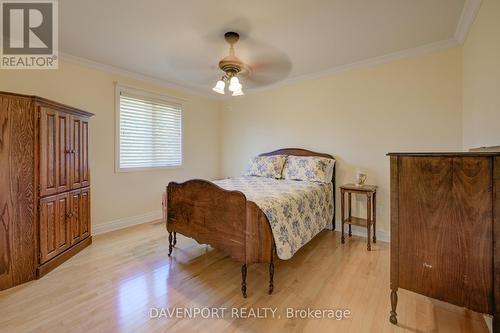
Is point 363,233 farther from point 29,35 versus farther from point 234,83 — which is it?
point 29,35

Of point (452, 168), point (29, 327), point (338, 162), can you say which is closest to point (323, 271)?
point (452, 168)

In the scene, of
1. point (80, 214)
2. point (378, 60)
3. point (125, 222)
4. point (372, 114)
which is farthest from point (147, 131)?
point (378, 60)

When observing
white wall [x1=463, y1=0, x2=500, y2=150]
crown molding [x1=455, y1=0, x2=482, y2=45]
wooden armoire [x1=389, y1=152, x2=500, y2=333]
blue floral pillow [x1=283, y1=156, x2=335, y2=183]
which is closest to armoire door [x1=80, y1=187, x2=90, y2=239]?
blue floral pillow [x1=283, y1=156, x2=335, y2=183]

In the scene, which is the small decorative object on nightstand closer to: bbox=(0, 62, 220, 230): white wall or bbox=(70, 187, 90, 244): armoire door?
bbox=(0, 62, 220, 230): white wall

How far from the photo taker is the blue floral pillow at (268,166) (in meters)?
3.63

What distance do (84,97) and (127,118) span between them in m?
0.61

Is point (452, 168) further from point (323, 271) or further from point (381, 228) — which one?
point (381, 228)

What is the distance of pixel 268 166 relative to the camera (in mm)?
3715

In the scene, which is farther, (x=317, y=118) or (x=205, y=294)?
(x=317, y=118)

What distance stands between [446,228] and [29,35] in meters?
4.20

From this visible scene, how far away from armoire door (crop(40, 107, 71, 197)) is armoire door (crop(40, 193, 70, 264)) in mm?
102

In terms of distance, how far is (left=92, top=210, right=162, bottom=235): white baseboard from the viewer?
3305mm

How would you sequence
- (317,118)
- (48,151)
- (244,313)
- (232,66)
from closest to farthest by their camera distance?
(244,313) < (48,151) < (232,66) < (317,118)

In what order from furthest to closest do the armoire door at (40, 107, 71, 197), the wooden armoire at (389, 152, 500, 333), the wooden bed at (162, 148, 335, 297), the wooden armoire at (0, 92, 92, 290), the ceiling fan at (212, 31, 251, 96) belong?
the ceiling fan at (212, 31, 251, 96) → the armoire door at (40, 107, 71, 197) → the wooden armoire at (0, 92, 92, 290) → the wooden bed at (162, 148, 335, 297) → the wooden armoire at (389, 152, 500, 333)
